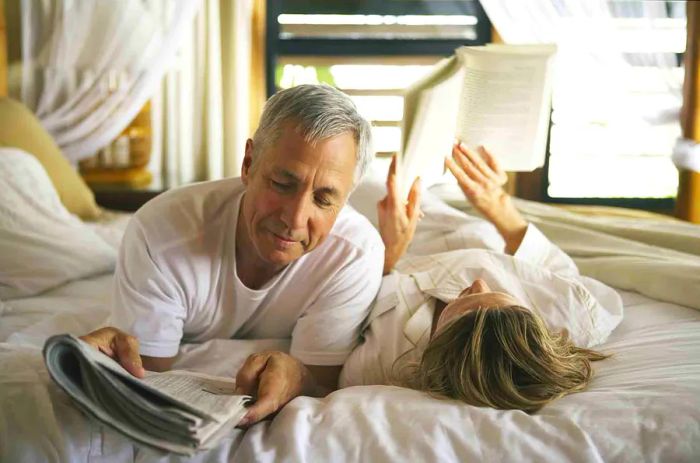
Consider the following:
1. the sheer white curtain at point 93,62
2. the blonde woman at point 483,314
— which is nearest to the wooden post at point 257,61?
the sheer white curtain at point 93,62

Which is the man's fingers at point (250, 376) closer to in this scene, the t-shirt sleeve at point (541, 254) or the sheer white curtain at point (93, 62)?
the t-shirt sleeve at point (541, 254)

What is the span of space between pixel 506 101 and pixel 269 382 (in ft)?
3.25

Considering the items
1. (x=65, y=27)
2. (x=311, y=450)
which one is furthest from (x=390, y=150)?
(x=311, y=450)

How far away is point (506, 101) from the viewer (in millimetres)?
1897

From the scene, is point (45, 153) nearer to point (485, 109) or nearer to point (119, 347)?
point (485, 109)

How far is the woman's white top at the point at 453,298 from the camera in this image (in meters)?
1.44

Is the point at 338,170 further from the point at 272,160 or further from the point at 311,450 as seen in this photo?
the point at 311,450

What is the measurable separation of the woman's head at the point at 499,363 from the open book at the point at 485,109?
1.91 ft

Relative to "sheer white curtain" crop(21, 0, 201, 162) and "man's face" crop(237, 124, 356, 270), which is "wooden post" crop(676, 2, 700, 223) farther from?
"man's face" crop(237, 124, 356, 270)

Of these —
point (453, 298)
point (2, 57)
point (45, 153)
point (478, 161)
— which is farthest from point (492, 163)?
point (2, 57)

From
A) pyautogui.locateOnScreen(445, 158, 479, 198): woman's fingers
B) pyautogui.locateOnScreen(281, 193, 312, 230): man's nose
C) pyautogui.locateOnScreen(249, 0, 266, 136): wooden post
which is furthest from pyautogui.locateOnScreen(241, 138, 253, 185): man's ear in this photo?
pyautogui.locateOnScreen(249, 0, 266, 136): wooden post

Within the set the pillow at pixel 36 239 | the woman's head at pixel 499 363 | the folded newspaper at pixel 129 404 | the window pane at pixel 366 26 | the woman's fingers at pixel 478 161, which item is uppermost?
the window pane at pixel 366 26

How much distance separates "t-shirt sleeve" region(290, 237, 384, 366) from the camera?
57.0 inches

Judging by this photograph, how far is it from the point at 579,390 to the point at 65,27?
7.97 feet
